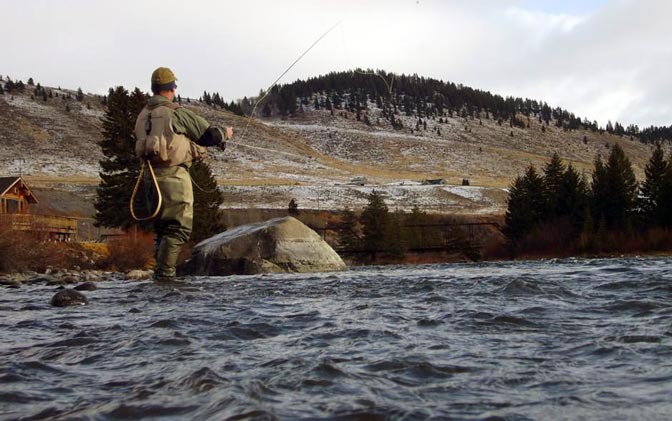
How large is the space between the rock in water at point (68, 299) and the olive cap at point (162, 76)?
3148mm

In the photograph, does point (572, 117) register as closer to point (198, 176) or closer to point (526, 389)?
point (198, 176)

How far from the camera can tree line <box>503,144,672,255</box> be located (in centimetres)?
4062

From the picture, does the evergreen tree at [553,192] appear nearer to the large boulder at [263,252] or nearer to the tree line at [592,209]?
the tree line at [592,209]

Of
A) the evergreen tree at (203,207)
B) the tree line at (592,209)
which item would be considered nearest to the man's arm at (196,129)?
the evergreen tree at (203,207)

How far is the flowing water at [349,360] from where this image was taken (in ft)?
9.64

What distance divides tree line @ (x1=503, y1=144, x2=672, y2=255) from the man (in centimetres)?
3411

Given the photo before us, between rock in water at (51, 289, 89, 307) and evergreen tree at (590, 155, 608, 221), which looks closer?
rock in water at (51, 289, 89, 307)

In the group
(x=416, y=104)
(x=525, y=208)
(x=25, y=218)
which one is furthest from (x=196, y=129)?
(x=416, y=104)

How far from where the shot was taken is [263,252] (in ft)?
52.3

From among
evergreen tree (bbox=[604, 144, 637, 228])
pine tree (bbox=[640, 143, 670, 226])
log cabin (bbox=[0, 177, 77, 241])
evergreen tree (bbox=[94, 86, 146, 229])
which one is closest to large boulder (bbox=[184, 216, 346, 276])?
log cabin (bbox=[0, 177, 77, 241])

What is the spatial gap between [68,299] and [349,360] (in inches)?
199

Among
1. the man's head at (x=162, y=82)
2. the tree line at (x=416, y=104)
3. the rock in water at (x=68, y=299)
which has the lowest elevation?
the rock in water at (x=68, y=299)

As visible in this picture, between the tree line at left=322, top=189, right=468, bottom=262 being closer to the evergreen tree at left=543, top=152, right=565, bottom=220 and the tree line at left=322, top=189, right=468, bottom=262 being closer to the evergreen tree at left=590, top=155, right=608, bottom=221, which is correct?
the evergreen tree at left=543, top=152, right=565, bottom=220

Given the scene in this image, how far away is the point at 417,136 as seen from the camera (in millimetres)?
149125
